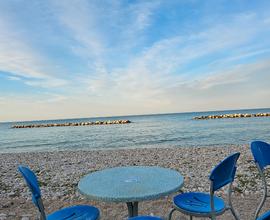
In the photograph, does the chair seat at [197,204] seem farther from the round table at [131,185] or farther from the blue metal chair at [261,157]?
the blue metal chair at [261,157]

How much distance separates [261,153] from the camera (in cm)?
321

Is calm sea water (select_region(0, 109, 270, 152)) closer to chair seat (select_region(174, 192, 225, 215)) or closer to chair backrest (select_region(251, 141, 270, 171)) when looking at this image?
chair backrest (select_region(251, 141, 270, 171))

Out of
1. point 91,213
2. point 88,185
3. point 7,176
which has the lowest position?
point 7,176

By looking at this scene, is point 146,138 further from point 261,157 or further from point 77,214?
point 77,214

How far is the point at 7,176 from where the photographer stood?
8.15 metres

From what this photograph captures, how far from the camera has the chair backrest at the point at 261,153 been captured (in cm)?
305

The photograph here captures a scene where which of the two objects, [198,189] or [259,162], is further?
[198,189]

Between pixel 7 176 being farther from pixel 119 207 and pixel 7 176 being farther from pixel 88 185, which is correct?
pixel 88 185

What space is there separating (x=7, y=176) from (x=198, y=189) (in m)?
6.09

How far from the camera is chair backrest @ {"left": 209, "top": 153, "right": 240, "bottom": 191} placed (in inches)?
92.4

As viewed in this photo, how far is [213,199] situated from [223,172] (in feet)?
1.21

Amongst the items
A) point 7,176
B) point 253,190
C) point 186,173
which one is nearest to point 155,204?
point 253,190

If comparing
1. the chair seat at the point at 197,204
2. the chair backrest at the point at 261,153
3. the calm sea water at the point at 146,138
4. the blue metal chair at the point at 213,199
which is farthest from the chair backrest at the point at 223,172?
the calm sea water at the point at 146,138

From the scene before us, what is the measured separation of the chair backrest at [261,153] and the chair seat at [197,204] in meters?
0.68
